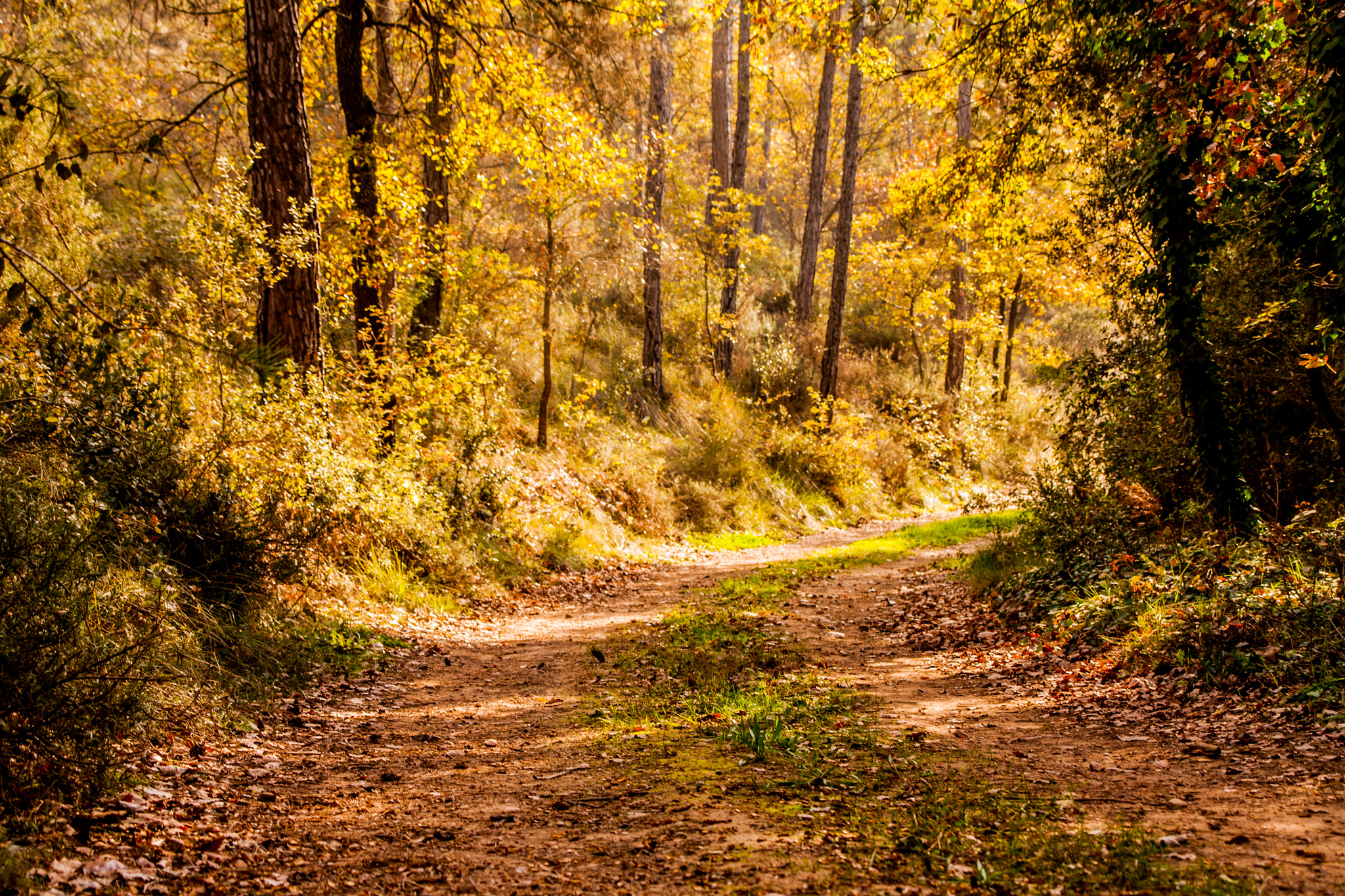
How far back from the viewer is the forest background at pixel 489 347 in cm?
474

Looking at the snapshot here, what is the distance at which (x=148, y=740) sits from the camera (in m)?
4.12

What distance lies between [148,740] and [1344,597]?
718 cm

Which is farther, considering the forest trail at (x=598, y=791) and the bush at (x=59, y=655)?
the bush at (x=59, y=655)

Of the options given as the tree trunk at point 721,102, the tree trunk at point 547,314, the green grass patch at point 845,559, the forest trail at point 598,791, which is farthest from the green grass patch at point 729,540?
the tree trunk at point 721,102

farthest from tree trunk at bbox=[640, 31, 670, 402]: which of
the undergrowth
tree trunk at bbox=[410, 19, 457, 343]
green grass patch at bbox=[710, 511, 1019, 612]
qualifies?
the undergrowth

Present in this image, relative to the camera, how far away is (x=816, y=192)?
20.7 meters

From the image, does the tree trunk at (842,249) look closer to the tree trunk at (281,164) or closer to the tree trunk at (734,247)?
the tree trunk at (734,247)

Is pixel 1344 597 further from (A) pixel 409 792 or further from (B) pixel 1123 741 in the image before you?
(A) pixel 409 792

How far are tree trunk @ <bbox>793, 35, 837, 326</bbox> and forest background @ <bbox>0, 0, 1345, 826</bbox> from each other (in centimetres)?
164

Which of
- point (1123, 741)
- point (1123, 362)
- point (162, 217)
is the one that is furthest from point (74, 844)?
point (162, 217)

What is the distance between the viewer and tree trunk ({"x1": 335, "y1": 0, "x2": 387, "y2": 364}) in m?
10.4

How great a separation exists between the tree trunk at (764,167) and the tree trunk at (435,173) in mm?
12285

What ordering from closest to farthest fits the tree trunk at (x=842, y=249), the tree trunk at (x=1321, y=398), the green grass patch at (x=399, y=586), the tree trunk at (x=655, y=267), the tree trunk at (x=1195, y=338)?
→ the tree trunk at (x=1321, y=398), the tree trunk at (x=1195, y=338), the green grass patch at (x=399, y=586), the tree trunk at (x=655, y=267), the tree trunk at (x=842, y=249)

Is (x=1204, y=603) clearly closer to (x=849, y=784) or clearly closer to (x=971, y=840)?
(x=849, y=784)
